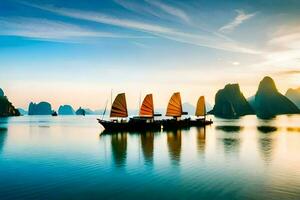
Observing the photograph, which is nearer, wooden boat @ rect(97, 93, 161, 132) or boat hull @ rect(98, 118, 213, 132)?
wooden boat @ rect(97, 93, 161, 132)

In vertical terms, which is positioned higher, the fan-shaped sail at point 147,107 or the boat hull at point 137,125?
the fan-shaped sail at point 147,107

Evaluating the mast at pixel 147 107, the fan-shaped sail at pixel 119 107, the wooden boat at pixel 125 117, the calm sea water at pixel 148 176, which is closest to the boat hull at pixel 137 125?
the wooden boat at pixel 125 117

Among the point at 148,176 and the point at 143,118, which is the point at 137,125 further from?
the point at 148,176

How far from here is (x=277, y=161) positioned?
107ft

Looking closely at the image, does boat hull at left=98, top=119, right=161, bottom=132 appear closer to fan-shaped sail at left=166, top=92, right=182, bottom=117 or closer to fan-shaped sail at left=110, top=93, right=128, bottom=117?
fan-shaped sail at left=110, top=93, right=128, bottom=117

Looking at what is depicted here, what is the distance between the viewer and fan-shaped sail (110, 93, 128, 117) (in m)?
67.0

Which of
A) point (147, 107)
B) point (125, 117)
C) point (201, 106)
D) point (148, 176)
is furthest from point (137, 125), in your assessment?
point (148, 176)

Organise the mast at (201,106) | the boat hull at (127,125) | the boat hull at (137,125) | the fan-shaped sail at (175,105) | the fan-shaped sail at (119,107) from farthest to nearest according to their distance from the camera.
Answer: the mast at (201,106)
the fan-shaped sail at (175,105)
the boat hull at (137,125)
the boat hull at (127,125)
the fan-shaped sail at (119,107)

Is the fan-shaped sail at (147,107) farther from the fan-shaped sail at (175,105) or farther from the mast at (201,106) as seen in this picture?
the mast at (201,106)

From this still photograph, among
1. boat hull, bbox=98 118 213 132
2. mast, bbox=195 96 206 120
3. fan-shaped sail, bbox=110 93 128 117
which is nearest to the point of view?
fan-shaped sail, bbox=110 93 128 117

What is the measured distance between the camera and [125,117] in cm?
6744

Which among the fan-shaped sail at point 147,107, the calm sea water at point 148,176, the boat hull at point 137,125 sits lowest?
the calm sea water at point 148,176

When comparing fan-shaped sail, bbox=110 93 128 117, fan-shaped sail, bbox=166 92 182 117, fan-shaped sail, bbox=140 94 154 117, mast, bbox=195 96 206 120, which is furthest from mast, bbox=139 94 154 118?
mast, bbox=195 96 206 120

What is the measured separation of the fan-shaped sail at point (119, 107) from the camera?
67.0 meters
